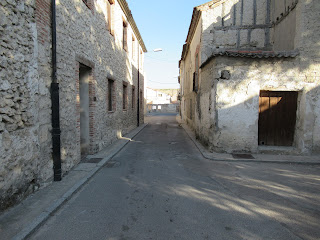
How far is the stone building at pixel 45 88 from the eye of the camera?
329 cm

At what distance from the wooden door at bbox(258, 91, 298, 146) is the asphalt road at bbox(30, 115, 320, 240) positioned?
1.71 metres

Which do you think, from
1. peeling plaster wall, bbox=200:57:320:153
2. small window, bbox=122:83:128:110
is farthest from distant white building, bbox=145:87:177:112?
peeling plaster wall, bbox=200:57:320:153

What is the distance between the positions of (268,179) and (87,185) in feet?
13.6

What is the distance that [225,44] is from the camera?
9898mm

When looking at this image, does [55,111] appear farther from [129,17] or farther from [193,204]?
[129,17]

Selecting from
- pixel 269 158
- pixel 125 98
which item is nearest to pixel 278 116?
pixel 269 158

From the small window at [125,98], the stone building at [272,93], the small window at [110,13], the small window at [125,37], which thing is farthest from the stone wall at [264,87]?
the small window at [125,37]

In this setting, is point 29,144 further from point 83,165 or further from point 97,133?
point 97,133

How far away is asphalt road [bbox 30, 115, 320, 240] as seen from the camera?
2906mm

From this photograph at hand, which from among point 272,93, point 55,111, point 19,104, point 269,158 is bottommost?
point 269,158

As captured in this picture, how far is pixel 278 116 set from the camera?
7.45m

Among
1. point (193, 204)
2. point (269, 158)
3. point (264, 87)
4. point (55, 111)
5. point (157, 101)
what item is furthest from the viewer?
point (157, 101)

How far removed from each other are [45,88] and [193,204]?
3.66 metres

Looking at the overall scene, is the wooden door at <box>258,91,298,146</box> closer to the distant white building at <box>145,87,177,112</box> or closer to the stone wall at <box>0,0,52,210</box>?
→ the stone wall at <box>0,0,52,210</box>
